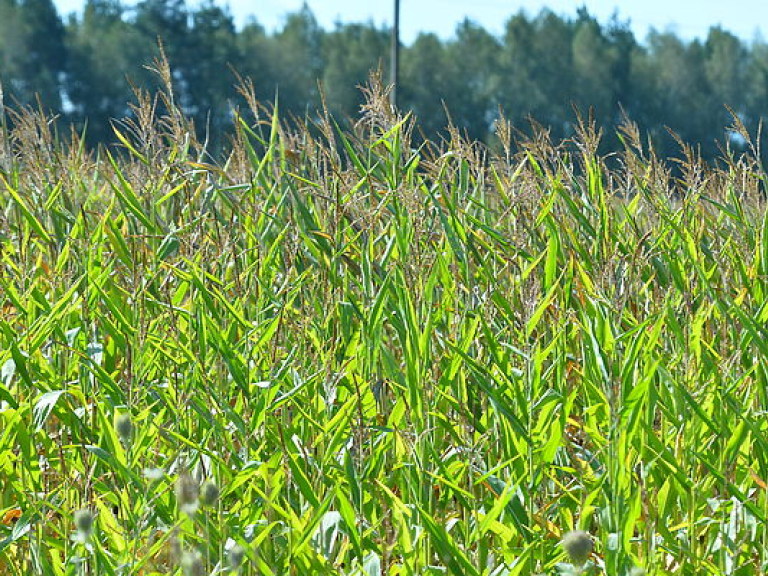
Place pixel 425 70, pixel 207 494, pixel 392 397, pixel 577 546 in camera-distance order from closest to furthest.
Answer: pixel 577 546, pixel 207 494, pixel 392 397, pixel 425 70

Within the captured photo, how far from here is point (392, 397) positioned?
2561mm

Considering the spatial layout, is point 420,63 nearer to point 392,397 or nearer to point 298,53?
point 298,53

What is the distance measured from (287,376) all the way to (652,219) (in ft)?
3.83

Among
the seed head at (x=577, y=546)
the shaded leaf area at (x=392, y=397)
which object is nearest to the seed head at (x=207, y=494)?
the shaded leaf area at (x=392, y=397)

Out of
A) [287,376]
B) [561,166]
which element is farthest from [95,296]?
[561,166]

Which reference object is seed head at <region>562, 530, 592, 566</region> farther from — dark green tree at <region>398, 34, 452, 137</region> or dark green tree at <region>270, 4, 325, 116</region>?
dark green tree at <region>270, 4, 325, 116</region>

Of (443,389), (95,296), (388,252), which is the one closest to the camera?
(443,389)

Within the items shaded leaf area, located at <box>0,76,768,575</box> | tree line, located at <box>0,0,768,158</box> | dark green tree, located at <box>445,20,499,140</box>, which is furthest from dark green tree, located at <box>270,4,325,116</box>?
shaded leaf area, located at <box>0,76,768,575</box>

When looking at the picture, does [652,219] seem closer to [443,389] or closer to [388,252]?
[388,252]

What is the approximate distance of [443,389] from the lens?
2.25 metres

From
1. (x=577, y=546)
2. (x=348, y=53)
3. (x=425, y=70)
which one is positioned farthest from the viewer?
(x=348, y=53)

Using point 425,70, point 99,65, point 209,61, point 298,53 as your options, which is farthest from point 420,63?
point 99,65

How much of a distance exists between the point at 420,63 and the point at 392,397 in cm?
5294

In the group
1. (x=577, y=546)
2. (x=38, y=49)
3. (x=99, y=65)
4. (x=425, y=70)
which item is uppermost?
(x=577, y=546)
